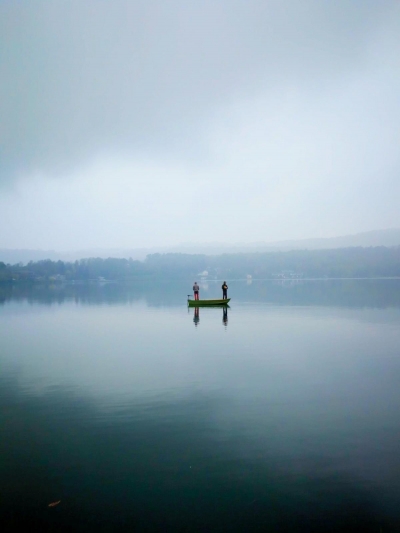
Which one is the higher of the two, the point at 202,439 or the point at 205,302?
the point at 205,302

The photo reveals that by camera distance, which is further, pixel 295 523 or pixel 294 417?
pixel 294 417

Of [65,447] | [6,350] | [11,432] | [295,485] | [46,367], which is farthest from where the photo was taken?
[6,350]

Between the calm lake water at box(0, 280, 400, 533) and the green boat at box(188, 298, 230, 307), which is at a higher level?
the green boat at box(188, 298, 230, 307)

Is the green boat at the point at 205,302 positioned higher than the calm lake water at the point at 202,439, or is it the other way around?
the green boat at the point at 205,302

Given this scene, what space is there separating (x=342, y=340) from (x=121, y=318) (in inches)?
690

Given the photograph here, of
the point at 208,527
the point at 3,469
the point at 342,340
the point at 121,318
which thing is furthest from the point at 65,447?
the point at 121,318

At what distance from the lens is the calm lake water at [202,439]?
261 inches

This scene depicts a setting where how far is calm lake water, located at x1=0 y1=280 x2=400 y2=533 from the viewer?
6.64 meters

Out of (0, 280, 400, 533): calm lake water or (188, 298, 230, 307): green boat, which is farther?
(188, 298, 230, 307): green boat

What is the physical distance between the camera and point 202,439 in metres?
9.22

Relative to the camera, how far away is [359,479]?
24.4 ft

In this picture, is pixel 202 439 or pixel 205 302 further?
pixel 205 302

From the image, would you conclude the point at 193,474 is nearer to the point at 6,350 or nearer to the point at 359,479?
the point at 359,479

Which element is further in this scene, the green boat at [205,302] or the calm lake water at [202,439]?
the green boat at [205,302]
